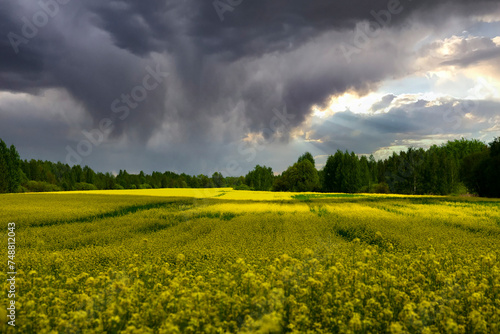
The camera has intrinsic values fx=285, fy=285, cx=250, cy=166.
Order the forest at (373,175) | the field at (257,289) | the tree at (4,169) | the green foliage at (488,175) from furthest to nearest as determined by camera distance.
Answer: the tree at (4,169) < the forest at (373,175) < the green foliage at (488,175) < the field at (257,289)

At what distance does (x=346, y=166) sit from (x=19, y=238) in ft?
270

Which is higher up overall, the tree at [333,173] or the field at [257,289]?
the tree at [333,173]

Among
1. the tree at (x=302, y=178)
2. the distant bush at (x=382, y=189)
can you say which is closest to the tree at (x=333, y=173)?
the tree at (x=302, y=178)

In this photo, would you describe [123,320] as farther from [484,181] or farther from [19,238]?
[484,181]

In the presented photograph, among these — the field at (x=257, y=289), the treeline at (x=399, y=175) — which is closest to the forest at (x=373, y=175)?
the treeline at (x=399, y=175)

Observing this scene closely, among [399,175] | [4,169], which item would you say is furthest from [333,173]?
[4,169]

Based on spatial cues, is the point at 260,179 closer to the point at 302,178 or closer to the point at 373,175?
the point at 302,178

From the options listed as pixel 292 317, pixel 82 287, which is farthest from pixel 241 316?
pixel 82 287

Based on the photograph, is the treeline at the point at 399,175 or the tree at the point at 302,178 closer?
the treeline at the point at 399,175

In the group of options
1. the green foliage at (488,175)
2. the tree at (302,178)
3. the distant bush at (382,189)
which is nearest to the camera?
the green foliage at (488,175)

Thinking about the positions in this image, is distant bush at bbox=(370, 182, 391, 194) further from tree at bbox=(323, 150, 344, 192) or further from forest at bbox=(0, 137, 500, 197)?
tree at bbox=(323, 150, 344, 192)

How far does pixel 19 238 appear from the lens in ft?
40.9

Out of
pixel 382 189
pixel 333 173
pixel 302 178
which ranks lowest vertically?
pixel 382 189

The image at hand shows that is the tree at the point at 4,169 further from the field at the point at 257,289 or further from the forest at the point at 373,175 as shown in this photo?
the field at the point at 257,289
